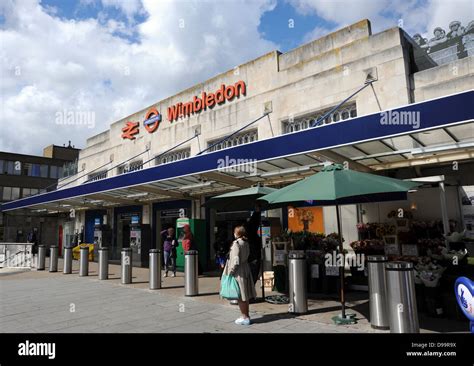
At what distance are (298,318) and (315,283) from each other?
7.50ft

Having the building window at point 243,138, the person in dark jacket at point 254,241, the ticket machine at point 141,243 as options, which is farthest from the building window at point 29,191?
the person in dark jacket at point 254,241

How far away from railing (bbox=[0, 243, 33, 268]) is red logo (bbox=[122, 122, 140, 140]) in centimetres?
773

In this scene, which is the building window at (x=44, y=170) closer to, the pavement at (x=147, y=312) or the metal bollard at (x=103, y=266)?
the metal bollard at (x=103, y=266)

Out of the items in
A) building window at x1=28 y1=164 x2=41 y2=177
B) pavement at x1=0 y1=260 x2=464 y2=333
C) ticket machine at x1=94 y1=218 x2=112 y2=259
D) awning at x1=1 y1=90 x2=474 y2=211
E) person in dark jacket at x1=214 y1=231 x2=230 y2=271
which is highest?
building window at x1=28 y1=164 x2=41 y2=177

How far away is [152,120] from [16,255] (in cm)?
922

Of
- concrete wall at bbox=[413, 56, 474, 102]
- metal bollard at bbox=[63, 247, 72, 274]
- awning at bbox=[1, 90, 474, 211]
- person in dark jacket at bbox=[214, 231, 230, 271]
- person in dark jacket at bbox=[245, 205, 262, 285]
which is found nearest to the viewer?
awning at bbox=[1, 90, 474, 211]

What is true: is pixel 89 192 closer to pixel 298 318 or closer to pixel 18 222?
pixel 298 318

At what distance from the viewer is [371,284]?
5648 mm

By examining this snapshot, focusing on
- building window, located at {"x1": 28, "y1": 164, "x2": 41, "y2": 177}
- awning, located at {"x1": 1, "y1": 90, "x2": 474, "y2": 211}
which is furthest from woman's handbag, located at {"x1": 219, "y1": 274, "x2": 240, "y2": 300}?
building window, located at {"x1": 28, "y1": 164, "x2": 41, "y2": 177}

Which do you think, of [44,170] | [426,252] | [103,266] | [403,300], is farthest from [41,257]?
[44,170]

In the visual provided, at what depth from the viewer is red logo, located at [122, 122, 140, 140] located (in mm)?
20562

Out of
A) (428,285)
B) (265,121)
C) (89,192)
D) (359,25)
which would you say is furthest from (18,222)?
(428,285)

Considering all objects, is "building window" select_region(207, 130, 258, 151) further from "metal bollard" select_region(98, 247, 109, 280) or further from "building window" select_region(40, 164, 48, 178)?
"building window" select_region(40, 164, 48, 178)

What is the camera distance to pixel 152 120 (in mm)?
19250
